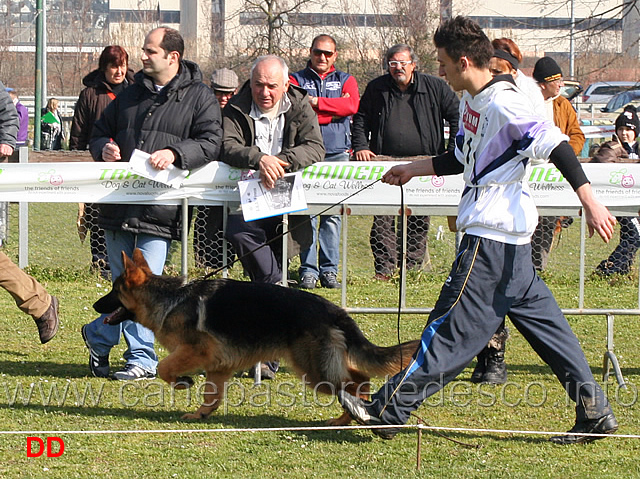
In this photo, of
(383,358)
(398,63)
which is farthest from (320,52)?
(383,358)

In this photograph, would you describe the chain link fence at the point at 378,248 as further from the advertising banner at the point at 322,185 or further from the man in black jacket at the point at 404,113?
the man in black jacket at the point at 404,113

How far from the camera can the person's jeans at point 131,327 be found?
6.18m

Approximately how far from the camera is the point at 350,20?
93.3 feet

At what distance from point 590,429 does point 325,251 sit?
14.9ft

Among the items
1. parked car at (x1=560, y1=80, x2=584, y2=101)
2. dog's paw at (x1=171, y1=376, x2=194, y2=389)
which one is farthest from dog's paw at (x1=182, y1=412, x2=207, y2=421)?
parked car at (x1=560, y1=80, x2=584, y2=101)

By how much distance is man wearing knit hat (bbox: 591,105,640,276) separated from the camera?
846cm

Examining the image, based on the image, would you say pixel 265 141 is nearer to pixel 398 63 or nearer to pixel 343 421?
pixel 343 421

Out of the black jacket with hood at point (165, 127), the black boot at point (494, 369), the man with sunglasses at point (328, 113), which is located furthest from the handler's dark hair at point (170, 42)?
the black boot at point (494, 369)

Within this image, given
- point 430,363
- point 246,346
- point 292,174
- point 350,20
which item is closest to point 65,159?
point 292,174

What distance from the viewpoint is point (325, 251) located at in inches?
356

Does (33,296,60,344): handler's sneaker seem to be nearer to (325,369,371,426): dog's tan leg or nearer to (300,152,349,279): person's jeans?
(325,369,371,426): dog's tan leg

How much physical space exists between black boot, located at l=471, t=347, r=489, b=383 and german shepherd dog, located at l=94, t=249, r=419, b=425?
1322mm

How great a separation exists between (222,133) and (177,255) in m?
2.72

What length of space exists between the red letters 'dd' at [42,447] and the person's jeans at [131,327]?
1500 millimetres
